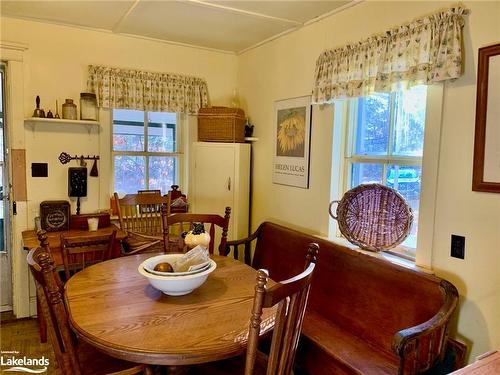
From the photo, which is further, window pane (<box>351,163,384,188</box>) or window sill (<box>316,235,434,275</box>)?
window pane (<box>351,163,384,188</box>)

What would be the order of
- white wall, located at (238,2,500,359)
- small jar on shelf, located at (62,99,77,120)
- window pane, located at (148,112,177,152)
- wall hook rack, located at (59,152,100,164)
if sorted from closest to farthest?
1. white wall, located at (238,2,500,359)
2. small jar on shelf, located at (62,99,77,120)
3. wall hook rack, located at (59,152,100,164)
4. window pane, located at (148,112,177,152)

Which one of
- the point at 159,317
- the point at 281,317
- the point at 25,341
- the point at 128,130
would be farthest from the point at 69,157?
the point at 281,317

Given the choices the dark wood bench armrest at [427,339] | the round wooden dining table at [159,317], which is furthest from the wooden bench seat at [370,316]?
the round wooden dining table at [159,317]

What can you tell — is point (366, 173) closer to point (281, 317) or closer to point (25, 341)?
point (281, 317)

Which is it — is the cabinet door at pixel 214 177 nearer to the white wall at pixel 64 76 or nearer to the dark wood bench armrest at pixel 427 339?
the white wall at pixel 64 76

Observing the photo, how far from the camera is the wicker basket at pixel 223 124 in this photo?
353cm

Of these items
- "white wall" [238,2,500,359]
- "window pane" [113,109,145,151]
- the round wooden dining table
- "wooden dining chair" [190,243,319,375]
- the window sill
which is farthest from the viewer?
"window pane" [113,109,145,151]

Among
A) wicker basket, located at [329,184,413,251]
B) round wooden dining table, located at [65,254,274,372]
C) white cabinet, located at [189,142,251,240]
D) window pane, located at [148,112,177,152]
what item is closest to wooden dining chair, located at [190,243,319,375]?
round wooden dining table, located at [65,254,274,372]

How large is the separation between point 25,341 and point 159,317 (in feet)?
6.20

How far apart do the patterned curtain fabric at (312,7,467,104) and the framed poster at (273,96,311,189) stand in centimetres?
28

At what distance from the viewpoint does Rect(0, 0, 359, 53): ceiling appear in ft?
8.75

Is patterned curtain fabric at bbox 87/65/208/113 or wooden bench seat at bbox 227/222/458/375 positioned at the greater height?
patterned curtain fabric at bbox 87/65/208/113

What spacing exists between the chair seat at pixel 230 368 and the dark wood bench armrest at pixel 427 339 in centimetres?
57

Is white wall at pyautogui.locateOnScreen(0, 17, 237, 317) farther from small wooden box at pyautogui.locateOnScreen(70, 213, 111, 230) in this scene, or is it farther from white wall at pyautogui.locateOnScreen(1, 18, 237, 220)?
small wooden box at pyautogui.locateOnScreen(70, 213, 111, 230)
